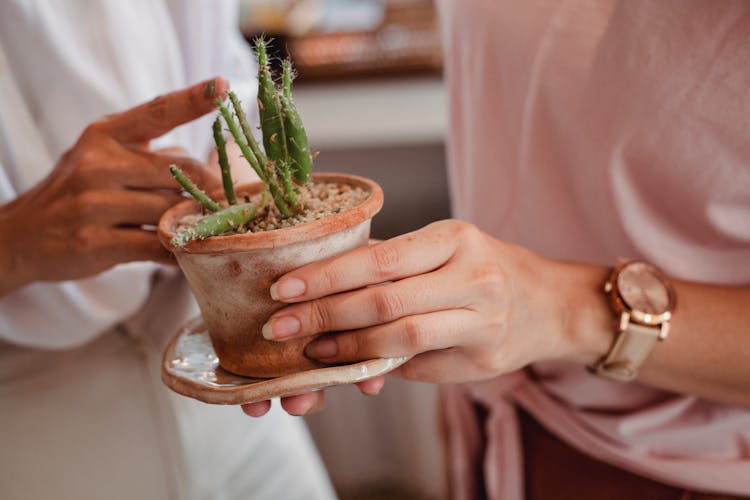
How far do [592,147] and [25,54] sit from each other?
0.58m

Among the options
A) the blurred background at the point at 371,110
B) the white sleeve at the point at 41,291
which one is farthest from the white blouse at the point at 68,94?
the blurred background at the point at 371,110

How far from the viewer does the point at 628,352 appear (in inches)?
25.0

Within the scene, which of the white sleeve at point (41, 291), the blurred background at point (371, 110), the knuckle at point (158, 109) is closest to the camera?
the knuckle at point (158, 109)


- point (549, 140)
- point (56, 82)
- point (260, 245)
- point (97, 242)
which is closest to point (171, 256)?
point (97, 242)

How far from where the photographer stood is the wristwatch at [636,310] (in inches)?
24.3

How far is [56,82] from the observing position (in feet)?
2.46

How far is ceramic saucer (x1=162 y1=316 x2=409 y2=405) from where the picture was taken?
48 cm

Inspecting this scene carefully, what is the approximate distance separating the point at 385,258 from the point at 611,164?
279 millimetres

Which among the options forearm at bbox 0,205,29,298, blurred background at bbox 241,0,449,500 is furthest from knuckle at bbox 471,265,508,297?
blurred background at bbox 241,0,449,500

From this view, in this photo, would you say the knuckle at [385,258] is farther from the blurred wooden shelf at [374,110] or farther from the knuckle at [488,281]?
the blurred wooden shelf at [374,110]

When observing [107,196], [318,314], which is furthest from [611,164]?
[107,196]

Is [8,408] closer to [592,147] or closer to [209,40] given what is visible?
[209,40]

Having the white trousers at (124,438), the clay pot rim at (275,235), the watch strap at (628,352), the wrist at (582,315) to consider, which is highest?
the clay pot rim at (275,235)

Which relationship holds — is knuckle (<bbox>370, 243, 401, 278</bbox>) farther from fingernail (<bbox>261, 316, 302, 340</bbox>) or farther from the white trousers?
the white trousers
